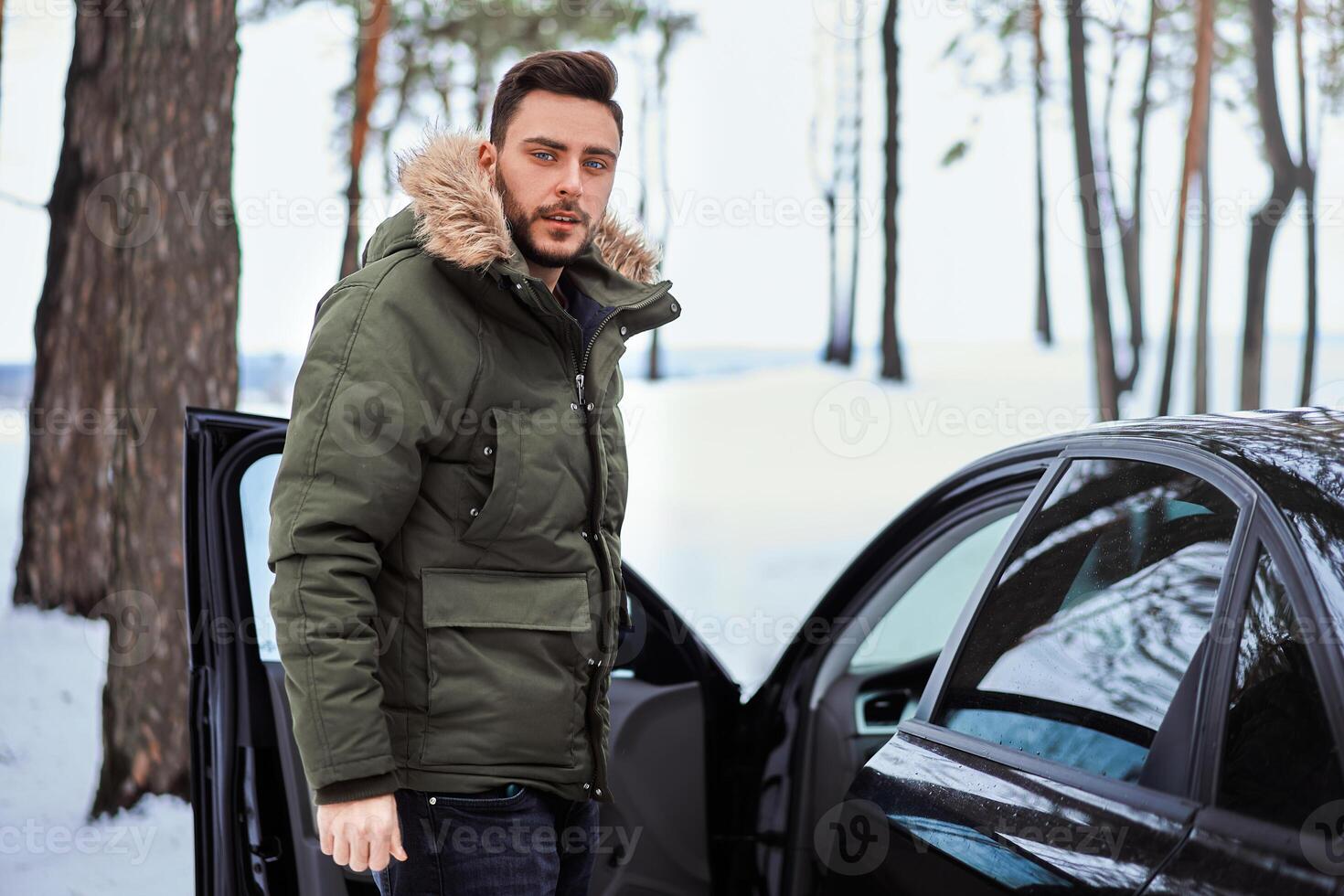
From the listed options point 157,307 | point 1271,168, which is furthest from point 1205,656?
point 1271,168

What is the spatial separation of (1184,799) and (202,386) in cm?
353

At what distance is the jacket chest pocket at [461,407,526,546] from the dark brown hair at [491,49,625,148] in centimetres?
42

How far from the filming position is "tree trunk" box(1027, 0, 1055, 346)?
5973mm

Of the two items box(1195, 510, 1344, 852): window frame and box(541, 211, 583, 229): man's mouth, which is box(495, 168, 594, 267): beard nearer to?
box(541, 211, 583, 229): man's mouth

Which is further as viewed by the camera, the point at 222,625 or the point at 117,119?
the point at 117,119

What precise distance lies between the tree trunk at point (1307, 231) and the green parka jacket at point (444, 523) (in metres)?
5.18

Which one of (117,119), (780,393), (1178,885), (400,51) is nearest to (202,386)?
(117,119)

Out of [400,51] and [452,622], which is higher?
[400,51]

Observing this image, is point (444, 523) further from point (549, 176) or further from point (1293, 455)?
point (1293, 455)

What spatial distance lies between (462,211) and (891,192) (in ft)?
15.5

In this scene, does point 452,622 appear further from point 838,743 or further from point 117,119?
point 117,119

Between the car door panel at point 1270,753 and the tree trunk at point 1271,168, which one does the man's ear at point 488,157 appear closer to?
the car door panel at point 1270,753

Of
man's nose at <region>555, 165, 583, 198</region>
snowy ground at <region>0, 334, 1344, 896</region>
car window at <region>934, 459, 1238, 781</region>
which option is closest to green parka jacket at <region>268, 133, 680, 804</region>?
man's nose at <region>555, 165, 583, 198</region>

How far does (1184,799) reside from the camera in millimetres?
1315
